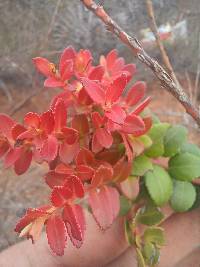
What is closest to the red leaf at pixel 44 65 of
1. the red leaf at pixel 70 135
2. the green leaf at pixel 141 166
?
the red leaf at pixel 70 135

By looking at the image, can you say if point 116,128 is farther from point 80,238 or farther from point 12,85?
point 12,85

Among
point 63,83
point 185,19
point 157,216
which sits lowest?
point 157,216

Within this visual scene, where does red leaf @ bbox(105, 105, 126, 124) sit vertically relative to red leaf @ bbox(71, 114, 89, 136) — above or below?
below

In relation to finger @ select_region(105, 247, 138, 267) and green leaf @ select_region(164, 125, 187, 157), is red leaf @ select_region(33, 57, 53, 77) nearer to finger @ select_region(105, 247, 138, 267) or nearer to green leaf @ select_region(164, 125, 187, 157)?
green leaf @ select_region(164, 125, 187, 157)

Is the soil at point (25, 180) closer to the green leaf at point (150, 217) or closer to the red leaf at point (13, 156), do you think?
the green leaf at point (150, 217)

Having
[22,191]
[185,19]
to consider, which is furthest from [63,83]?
[185,19]

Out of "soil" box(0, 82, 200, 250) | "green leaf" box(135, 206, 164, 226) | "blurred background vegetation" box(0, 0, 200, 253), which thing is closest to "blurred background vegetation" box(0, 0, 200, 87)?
"blurred background vegetation" box(0, 0, 200, 253)
